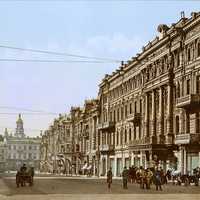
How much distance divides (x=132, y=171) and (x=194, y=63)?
35.7ft

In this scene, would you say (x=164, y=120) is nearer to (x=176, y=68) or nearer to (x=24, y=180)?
(x=176, y=68)

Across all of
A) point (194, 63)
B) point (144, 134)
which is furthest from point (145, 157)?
point (194, 63)

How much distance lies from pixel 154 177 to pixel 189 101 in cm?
1293

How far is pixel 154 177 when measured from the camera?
3475 cm

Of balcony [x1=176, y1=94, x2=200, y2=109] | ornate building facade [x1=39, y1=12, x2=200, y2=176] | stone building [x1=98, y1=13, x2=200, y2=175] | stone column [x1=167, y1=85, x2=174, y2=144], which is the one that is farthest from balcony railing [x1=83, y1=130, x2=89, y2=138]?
balcony [x1=176, y1=94, x2=200, y2=109]

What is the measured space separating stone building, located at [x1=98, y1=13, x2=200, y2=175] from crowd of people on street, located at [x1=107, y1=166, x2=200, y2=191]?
3.04 meters

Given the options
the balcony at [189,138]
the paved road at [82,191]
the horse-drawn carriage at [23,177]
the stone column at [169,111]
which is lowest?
the paved road at [82,191]

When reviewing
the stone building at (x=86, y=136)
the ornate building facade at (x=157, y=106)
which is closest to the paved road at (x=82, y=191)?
the ornate building facade at (x=157, y=106)

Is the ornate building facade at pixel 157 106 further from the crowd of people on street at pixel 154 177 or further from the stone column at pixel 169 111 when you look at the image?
the crowd of people on street at pixel 154 177

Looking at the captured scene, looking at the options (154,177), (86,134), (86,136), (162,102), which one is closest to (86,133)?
(86,134)

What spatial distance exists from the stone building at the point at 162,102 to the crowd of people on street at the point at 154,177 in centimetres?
304

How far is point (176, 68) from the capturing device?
172ft

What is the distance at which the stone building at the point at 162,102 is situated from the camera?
4797 cm

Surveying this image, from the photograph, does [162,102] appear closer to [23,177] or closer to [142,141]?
[142,141]
